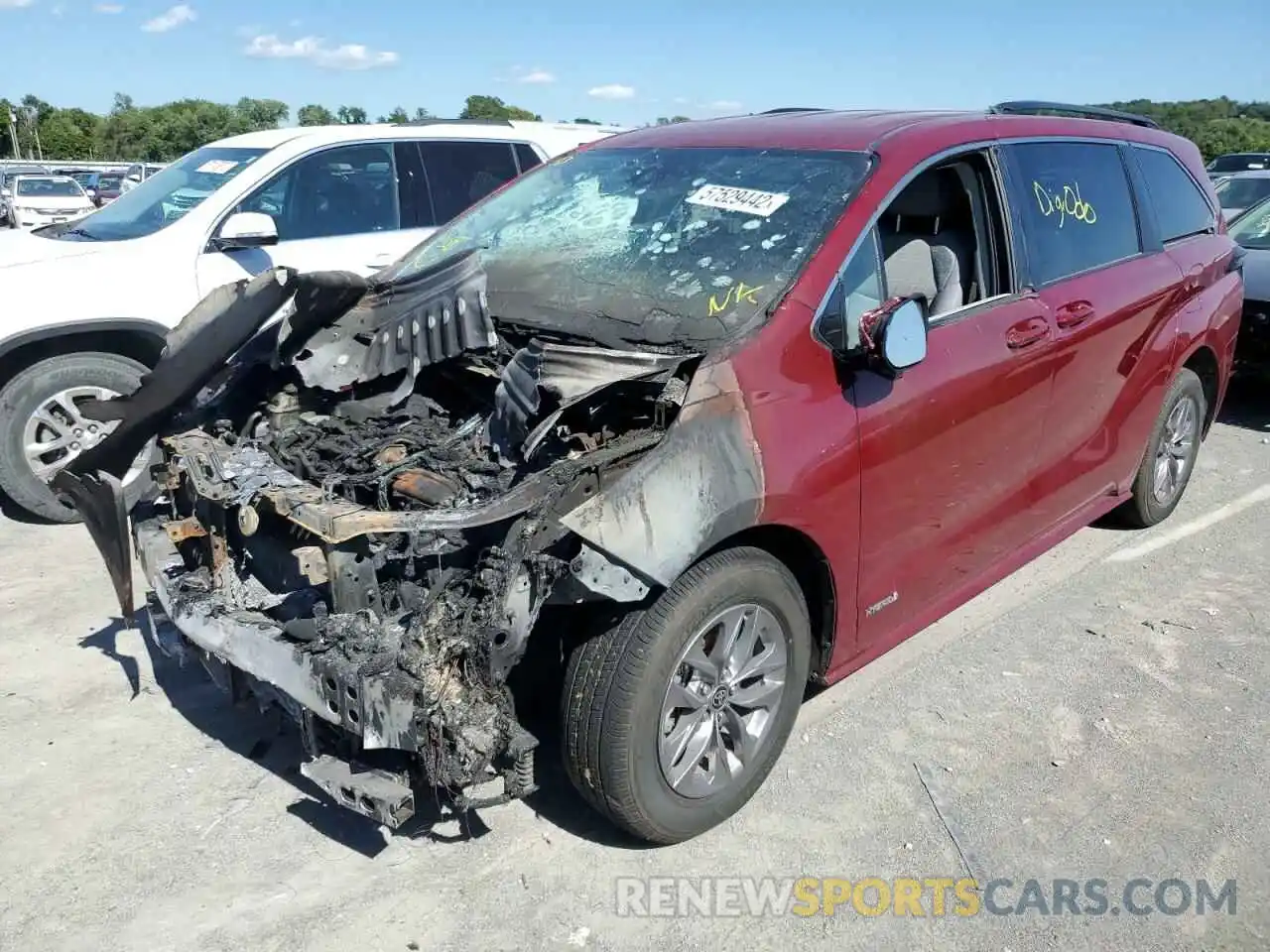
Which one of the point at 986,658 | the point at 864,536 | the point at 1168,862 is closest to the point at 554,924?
the point at 864,536

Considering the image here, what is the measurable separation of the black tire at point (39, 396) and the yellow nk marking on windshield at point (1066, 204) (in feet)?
14.9

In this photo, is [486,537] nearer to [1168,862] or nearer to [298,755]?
[298,755]

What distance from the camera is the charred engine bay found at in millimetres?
2469

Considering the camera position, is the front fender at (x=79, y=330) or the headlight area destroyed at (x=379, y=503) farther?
the front fender at (x=79, y=330)

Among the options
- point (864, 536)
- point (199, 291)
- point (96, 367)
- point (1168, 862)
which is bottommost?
point (1168, 862)

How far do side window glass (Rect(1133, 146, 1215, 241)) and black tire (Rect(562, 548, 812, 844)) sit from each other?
3.18m

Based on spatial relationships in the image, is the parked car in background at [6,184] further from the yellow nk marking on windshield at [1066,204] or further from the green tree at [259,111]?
the green tree at [259,111]

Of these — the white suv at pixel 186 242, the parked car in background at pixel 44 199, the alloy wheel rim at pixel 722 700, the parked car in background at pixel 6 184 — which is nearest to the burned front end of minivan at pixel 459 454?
the alloy wheel rim at pixel 722 700

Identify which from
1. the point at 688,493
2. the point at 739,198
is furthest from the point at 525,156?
the point at 688,493

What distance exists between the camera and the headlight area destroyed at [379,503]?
2471mm

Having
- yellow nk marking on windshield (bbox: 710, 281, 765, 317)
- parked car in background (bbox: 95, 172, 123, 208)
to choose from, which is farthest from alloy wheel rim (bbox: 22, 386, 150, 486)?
parked car in background (bbox: 95, 172, 123, 208)

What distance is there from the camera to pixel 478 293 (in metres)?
3.37

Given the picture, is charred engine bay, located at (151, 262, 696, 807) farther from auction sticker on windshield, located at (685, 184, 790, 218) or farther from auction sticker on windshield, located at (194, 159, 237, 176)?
auction sticker on windshield, located at (194, 159, 237, 176)

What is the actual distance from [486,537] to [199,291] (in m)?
3.77
